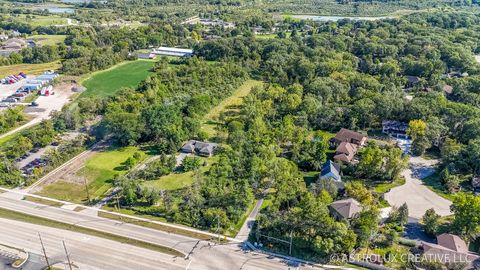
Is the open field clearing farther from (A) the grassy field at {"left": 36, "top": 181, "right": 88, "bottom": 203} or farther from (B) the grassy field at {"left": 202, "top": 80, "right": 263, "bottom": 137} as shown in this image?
(A) the grassy field at {"left": 36, "top": 181, "right": 88, "bottom": 203}

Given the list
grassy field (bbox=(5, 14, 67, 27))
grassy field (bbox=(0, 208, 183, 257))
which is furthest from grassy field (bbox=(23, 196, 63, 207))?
grassy field (bbox=(5, 14, 67, 27))

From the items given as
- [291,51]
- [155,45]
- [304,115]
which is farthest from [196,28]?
[304,115]

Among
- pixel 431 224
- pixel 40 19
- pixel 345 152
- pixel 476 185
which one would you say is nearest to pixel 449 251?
pixel 431 224

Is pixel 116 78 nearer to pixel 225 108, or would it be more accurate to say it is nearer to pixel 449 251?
pixel 225 108

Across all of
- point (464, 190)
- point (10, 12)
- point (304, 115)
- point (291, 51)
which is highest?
point (10, 12)

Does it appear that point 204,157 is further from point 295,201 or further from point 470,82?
point 470,82

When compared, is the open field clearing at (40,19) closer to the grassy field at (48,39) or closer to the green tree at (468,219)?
the grassy field at (48,39)

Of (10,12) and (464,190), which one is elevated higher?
(10,12)
